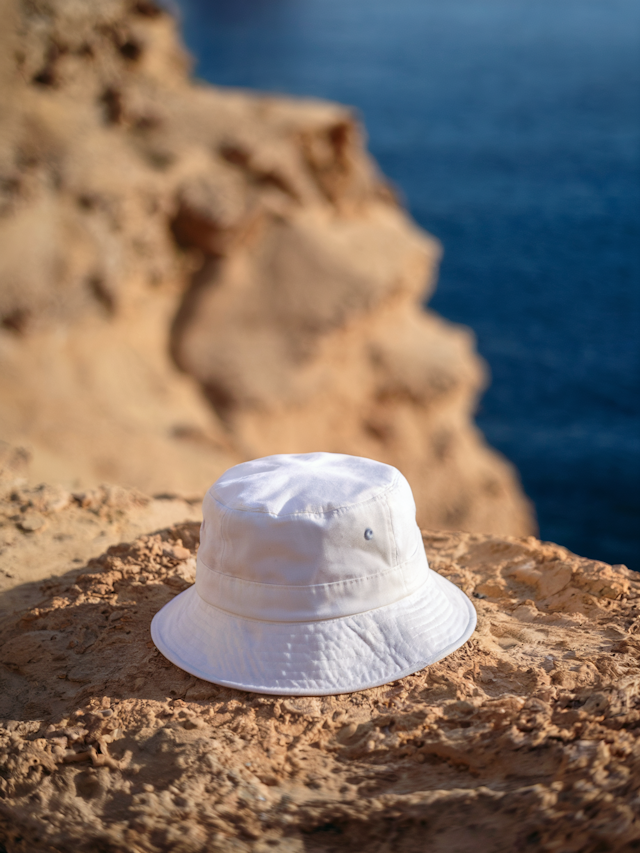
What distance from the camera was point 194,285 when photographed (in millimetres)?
7781

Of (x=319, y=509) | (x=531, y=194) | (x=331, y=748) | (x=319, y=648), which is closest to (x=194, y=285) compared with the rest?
(x=319, y=509)

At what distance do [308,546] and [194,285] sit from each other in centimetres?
638

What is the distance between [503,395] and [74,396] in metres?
9.39

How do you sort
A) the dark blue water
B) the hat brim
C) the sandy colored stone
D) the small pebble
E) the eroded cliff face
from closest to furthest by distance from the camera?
the sandy colored stone, the hat brim, the small pebble, the eroded cliff face, the dark blue water

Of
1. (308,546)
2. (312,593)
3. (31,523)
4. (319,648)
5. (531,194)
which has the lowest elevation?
(31,523)

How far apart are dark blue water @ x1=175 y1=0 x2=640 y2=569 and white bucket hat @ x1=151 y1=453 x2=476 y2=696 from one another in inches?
342

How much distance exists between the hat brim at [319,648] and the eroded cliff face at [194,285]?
325 cm

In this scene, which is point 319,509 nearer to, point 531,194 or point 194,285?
point 194,285

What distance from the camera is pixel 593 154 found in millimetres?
21078

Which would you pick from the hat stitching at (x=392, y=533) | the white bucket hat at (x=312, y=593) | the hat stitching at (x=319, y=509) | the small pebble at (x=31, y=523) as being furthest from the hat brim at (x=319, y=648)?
the small pebble at (x=31, y=523)

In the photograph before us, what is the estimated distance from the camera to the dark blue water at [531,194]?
39.9 ft

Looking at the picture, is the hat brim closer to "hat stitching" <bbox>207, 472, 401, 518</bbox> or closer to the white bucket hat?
the white bucket hat

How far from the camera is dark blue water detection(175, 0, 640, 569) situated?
39.9 ft

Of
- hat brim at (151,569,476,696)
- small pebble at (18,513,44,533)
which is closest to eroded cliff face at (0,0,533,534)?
small pebble at (18,513,44,533)
